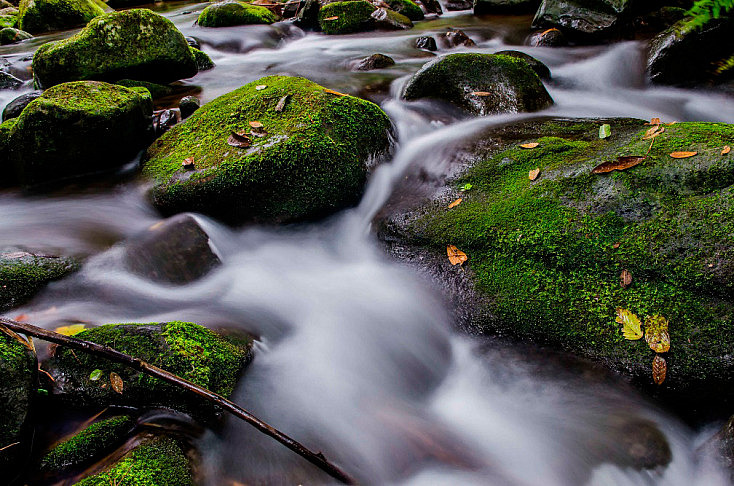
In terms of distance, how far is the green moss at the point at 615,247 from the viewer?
262 cm

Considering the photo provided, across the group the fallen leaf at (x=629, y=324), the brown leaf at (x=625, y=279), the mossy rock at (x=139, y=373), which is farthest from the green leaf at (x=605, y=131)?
the mossy rock at (x=139, y=373)

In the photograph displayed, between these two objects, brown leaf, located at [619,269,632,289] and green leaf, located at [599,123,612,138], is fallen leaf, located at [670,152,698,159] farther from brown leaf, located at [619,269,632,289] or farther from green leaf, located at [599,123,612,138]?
green leaf, located at [599,123,612,138]

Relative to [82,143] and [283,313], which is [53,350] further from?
[82,143]

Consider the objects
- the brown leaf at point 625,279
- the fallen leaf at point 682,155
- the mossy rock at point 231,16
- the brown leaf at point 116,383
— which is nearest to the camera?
the brown leaf at point 116,383

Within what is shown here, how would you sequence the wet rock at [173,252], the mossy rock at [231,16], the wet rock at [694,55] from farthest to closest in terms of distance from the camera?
the mossy rock at [231,16], the wet rock at [694,55], the wet rock at [173,252]

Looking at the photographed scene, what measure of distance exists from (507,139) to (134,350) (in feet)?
12.5

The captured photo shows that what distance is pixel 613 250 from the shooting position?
2.96 metres

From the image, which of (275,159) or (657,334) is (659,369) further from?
(275,159)

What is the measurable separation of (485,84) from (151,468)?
5.47 metres

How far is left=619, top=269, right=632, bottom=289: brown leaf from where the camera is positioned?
2861 millimetres

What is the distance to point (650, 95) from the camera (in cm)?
700

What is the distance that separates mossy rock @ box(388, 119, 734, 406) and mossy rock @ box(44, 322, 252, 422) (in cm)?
189

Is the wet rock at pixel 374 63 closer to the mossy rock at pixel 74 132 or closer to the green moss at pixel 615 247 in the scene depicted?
the mossy rock at pixel 74 132

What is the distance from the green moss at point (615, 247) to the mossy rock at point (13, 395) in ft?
8.95
